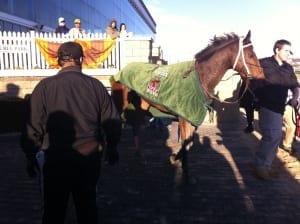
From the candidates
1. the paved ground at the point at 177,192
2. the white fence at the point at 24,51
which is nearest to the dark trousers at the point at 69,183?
the paved ground at the point at 177,192

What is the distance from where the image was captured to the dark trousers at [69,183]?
2.99 meters

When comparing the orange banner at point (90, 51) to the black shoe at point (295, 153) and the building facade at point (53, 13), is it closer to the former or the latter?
the building facade at point (53, 13)

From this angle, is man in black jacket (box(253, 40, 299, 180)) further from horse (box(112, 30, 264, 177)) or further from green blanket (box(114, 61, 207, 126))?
green blanket (box(114, 61, 207, 126))

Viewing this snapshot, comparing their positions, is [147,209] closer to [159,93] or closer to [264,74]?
[159,93]

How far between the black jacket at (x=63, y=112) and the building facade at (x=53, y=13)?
1307 cm

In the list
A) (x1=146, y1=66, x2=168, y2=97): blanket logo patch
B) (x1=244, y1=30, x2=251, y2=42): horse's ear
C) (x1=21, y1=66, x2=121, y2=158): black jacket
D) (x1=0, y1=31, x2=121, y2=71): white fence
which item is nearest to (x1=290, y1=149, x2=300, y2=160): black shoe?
(x1=244, y1=30, x2=251, y2=42): horse's ear

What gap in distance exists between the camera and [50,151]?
3.00 m

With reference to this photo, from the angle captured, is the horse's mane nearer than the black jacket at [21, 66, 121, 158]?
No

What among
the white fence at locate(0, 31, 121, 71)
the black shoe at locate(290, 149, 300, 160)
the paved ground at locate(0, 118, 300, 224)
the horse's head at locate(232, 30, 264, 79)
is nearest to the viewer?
the paved ground at locate(0, 118, 300, 224)

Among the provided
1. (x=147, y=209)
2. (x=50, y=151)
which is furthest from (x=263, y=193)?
(x=50, y=151)

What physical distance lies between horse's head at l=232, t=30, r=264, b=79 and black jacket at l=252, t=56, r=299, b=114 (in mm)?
166

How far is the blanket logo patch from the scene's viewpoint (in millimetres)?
5840

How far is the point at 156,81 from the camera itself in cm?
594

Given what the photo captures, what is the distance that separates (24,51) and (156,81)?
7566 mm
